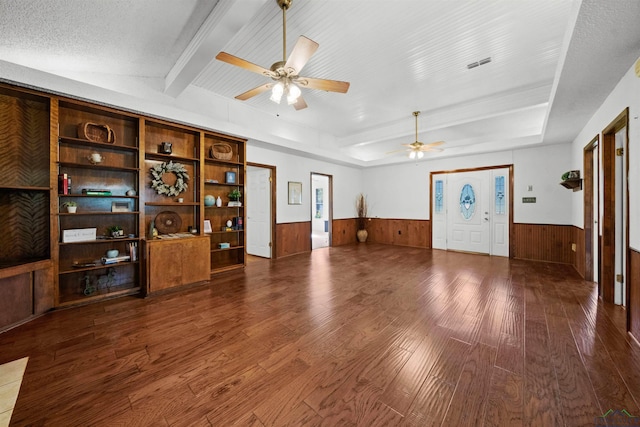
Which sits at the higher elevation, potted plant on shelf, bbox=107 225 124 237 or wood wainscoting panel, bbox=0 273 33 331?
potted plant on shelf, bbox=107 225 124 237

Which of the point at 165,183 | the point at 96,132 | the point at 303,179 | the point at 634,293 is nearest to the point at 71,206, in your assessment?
the point at 96,132

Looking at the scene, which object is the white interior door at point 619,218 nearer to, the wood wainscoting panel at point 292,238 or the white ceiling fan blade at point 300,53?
the white ceiling fan blade at point 300,53

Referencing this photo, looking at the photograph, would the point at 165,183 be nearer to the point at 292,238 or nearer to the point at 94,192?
the point at 94,192

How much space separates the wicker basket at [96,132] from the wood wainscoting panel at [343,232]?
5.36m

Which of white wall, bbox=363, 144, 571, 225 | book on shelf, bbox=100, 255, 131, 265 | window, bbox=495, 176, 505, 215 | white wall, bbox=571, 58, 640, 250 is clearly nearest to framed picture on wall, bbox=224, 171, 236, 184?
book on shelf, bbox=100, 255, 131, 265

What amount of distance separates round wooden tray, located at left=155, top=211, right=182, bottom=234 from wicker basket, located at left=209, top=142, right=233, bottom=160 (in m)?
1.21

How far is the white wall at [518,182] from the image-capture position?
17.6 feet

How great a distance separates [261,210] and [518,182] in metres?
6.00

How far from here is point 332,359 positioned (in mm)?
1991

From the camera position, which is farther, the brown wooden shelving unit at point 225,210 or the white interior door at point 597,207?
the brown wooden shelving unit at point 225,210

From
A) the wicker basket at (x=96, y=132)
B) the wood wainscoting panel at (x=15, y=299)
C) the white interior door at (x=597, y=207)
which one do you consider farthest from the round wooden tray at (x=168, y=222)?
the white interior door at (x=597, y=207)

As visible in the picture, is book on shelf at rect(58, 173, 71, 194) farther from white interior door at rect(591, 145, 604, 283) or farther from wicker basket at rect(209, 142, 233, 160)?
white interior door at rect(591, 145, 604, 283)

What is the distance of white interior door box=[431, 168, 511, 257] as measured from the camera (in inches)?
237

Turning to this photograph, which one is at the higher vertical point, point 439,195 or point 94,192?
point 439,195
